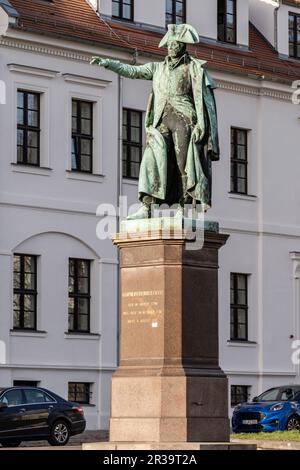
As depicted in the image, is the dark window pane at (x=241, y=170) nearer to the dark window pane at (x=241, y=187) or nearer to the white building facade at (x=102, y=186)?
the white building facade at (x=102, y=186)

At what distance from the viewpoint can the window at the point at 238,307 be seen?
50.4m

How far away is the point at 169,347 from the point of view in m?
24.0

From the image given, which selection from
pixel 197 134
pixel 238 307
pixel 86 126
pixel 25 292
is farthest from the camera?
pixel 238 307

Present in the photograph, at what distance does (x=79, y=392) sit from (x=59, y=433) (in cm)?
813

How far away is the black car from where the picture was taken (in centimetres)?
3666

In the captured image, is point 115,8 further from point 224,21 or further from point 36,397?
point 36,397

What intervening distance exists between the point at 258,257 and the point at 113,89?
7.21 metres

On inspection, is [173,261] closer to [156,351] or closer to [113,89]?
[156,351]

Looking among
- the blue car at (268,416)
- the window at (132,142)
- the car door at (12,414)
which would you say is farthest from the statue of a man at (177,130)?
the window at (132,142)

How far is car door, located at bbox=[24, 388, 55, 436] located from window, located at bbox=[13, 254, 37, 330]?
21.7 ft

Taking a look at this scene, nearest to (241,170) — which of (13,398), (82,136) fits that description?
(82,136)

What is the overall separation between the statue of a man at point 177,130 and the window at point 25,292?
19792mm

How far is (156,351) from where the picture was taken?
24.0 meters
